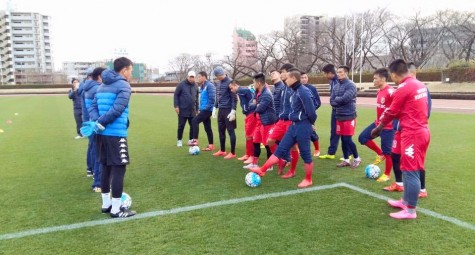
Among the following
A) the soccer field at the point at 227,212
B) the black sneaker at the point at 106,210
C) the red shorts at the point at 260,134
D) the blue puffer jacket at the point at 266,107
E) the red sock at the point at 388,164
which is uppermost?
the blue puffer jacket at the point at 266,107

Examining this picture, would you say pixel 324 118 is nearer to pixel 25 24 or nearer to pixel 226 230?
pixel 226 230

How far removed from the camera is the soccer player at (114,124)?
4.43 metres

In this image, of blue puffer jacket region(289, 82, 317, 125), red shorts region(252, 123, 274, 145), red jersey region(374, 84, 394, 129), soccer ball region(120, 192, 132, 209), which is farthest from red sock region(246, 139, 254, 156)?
soccer ball region(120, 192, 132, 209)

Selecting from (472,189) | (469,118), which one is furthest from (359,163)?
(469,118)

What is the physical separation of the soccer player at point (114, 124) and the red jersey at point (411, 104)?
340 centimetres

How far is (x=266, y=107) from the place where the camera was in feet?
22.7

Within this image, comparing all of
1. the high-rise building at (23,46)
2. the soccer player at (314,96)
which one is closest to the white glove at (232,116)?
the soccer player at (314,96)

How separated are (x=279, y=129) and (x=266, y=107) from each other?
71 cm

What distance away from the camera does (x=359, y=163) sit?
24.3 ft

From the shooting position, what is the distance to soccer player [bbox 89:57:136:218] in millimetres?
4430

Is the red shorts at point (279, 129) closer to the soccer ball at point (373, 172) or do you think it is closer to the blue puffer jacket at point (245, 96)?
the blue puffer jacket at point (245, 96)

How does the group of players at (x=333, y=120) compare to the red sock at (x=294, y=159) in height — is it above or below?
above

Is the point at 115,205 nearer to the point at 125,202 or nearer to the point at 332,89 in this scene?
the point at 125,202

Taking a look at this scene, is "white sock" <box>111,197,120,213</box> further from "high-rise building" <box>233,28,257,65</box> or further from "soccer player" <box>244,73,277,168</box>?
"high-rise building" <box>233,28,257,65</box>
